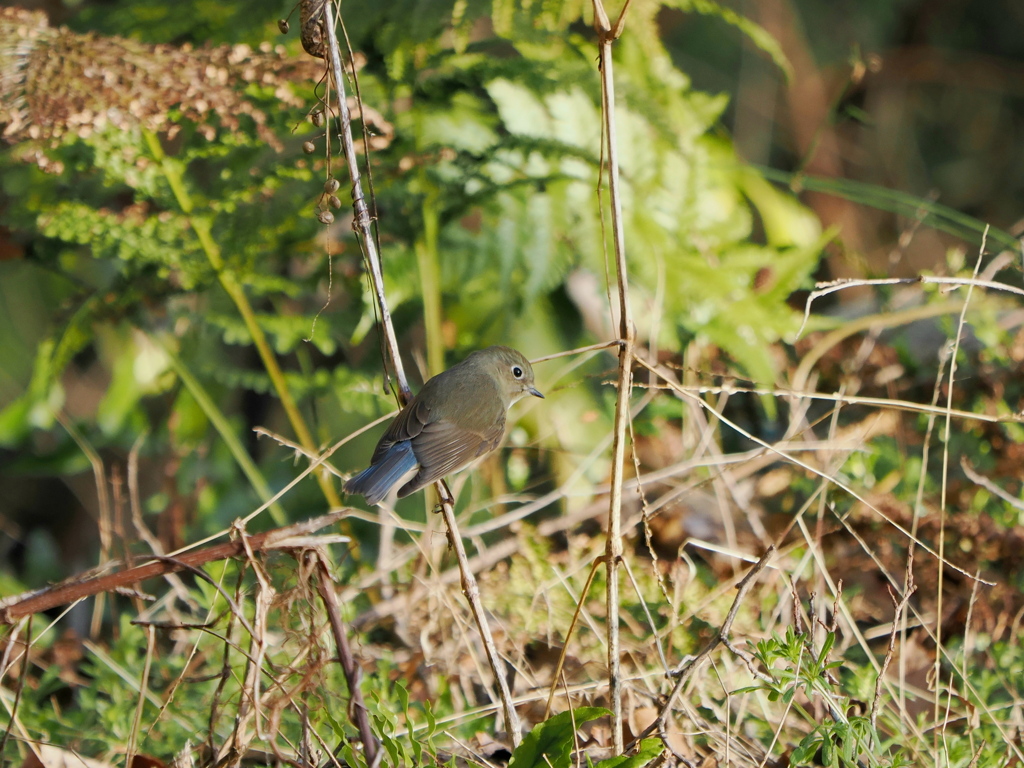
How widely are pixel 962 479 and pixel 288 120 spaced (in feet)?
7.96

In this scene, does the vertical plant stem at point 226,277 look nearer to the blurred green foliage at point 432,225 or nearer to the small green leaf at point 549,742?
the blurred green foliage at point 432,225

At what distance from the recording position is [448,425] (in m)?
2.30

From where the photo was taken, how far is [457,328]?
3.22m

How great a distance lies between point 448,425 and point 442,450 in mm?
99

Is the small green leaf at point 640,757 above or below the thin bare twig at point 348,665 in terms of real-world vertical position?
below

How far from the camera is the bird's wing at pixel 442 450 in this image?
83.9 inches

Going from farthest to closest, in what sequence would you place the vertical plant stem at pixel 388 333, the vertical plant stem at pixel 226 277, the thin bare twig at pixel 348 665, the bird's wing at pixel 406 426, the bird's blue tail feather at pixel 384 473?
the vertical plant stem at pixel 226 277, the bird's wing at pixel 406 426, the bird's blue tail feather at pixel 384 473, the vertical plant stem at pixel 388 333, the thin bare twig at pixel 348 665

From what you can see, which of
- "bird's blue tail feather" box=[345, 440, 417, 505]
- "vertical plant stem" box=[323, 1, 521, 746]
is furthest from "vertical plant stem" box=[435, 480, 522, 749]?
"bird's blue tail feather" box=[345, 440, 417, 505]

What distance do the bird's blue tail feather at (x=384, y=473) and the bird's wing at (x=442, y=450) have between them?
2 centimetres

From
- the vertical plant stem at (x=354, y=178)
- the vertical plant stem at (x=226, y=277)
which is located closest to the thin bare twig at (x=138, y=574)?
the vertical plant stem at (x=354, y=178)

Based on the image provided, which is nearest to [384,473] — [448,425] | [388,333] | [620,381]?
[448,425]

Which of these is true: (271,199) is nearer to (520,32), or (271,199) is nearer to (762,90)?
(520,32)

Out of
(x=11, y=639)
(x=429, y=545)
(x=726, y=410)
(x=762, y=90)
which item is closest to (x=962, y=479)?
(x=726, y=410)

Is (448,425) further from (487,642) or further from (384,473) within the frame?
(487,642)
